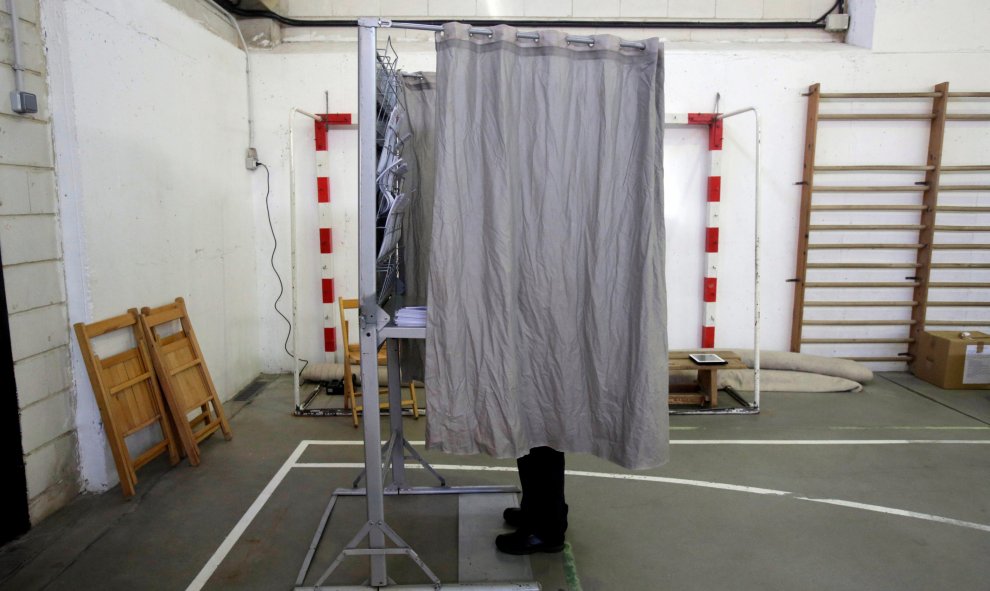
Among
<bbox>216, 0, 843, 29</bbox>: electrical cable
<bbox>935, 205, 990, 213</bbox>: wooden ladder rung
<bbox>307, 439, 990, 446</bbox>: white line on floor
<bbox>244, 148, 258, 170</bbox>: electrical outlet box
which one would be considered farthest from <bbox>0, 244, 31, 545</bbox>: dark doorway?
<bbox>935, 205, 990, 213</bbox>: wooden ladder rung

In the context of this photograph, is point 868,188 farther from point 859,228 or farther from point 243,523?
point 243,523

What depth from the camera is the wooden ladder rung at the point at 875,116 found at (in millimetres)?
5043

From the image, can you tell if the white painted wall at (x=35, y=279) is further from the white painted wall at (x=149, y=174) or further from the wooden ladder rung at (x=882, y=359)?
the wooden ladder rung at (x=882, y=359)

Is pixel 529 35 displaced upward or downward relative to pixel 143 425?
upward

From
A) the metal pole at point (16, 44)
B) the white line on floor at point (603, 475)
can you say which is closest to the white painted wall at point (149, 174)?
the metal pole at point (16, 44)

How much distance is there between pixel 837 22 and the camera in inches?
205

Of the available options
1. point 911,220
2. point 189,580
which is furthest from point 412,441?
point 911,220

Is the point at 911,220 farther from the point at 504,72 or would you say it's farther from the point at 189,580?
the point at 189,580

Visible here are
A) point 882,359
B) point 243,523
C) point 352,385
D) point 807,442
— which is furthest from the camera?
point 882,359

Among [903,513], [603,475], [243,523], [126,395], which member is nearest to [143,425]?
[126,395]

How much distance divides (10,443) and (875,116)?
6134mm

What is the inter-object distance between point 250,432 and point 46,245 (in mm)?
1695

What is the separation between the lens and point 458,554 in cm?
266

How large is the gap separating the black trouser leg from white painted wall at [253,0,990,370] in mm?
3066
